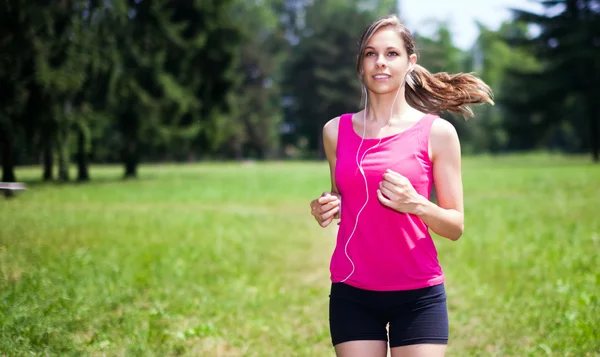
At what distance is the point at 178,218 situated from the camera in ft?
Answer: 52.4

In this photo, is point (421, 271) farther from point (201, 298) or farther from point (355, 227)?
point (201, 298)

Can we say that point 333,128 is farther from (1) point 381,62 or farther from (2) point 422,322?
(2) point 422,322

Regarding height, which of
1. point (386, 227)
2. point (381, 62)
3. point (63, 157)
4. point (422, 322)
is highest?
point (381, 62)

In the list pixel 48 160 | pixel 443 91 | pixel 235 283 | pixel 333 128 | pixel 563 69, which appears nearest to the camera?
pixel 333 128

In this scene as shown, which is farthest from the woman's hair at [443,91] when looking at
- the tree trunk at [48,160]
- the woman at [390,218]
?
the tree trunk at [48,160]

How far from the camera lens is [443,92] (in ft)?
11.9

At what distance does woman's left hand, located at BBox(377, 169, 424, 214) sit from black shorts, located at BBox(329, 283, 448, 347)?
17.5 inches

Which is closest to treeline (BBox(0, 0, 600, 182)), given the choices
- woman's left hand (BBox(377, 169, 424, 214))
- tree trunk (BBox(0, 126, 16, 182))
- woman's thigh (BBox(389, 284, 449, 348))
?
tree trunk (BBox(0, 126, 16, 182))

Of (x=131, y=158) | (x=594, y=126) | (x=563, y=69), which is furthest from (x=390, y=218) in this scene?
(x=594, y=126)

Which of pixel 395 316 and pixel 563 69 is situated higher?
pixel 563 69

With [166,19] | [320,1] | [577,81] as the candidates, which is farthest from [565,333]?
[320,1]

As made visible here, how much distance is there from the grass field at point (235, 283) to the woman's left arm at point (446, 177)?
3.19 meters

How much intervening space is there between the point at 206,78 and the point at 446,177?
36.3 metres

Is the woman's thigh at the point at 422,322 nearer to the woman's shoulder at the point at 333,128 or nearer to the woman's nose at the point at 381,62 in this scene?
the woman's shoulder at the point at 333,128
